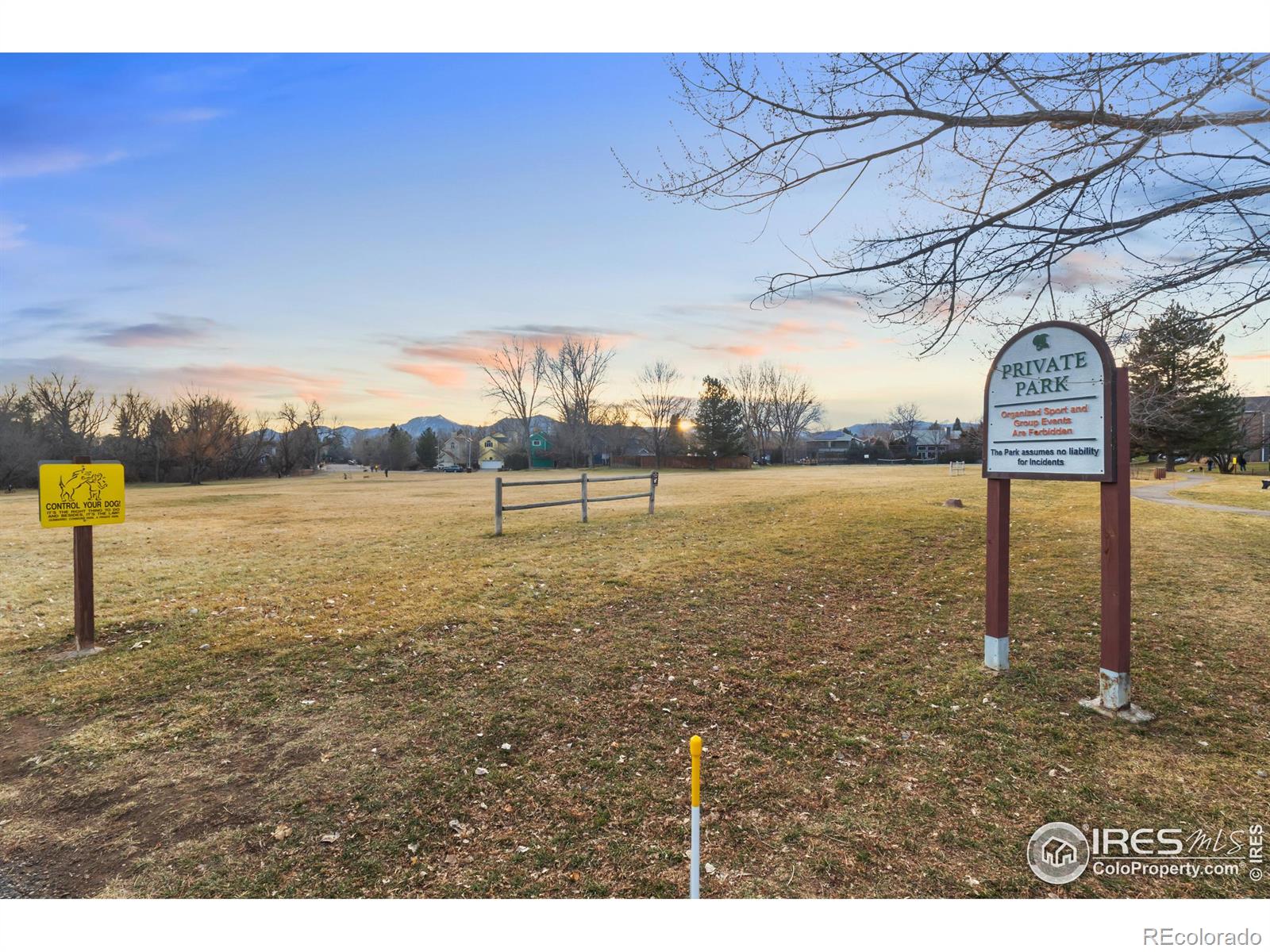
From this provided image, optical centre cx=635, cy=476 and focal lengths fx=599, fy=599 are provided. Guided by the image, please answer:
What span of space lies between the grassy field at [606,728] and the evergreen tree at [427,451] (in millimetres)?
77902

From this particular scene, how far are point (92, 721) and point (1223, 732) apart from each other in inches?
324

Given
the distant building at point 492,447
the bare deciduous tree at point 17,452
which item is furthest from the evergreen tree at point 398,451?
the bare deciduous tree at point 17,452

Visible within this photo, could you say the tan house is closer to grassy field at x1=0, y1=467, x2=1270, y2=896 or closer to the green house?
the green house

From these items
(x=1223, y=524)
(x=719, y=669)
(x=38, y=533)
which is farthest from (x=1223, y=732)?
(x=38, y=533)

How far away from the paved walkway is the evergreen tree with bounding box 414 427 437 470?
78.0 metres

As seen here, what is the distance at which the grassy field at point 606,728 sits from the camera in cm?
297

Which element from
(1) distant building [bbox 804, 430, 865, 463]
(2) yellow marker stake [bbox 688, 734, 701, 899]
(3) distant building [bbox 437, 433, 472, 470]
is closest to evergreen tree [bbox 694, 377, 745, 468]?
(1) distant building [bbox 804, 430, 865, 463]

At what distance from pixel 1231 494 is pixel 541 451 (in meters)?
67.1

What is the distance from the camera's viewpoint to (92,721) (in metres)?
4.54

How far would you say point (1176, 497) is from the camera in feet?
62.9

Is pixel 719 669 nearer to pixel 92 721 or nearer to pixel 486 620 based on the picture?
pixel 486 620

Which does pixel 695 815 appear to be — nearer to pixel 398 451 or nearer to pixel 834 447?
pixel 398 451

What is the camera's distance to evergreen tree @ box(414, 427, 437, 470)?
278ft

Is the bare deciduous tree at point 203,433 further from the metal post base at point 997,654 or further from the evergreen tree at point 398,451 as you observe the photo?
the metal post base at point 997,654
